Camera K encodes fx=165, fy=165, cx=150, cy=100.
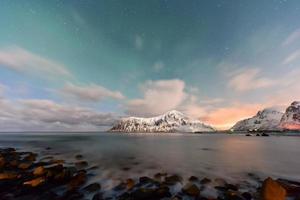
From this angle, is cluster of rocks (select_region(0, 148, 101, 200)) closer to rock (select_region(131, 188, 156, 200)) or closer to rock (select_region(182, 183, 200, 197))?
rock (select_region(131, 188, 156, 200))

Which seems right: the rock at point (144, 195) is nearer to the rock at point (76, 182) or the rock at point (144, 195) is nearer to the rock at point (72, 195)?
the rock at point (72, 195)

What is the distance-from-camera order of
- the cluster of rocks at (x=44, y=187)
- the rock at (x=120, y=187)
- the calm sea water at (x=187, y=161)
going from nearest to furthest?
the cluster of rocks at (x=44, y=187)
the rock at (x=120, y=187)
the calm sea water at (x=187, y=161)

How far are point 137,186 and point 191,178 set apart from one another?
654cm

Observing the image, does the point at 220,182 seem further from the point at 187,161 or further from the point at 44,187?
the point at 44,187

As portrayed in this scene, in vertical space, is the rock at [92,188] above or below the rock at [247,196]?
above

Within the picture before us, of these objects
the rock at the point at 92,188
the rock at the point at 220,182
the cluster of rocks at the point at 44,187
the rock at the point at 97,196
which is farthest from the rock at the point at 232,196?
the rock at the point at 92,188

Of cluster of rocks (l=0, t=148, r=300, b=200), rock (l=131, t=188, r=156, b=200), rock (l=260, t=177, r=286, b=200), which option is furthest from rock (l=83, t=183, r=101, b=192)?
rock (l=260, t=177, r=286, b=200)

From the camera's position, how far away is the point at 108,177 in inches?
702

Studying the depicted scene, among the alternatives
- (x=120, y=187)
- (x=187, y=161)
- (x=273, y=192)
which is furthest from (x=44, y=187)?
(x=187, y=161)

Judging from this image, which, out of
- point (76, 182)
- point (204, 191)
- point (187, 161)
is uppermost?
point (76, 182)

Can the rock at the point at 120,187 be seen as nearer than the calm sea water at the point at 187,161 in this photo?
Yes

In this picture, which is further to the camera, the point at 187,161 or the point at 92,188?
the point at 187,161

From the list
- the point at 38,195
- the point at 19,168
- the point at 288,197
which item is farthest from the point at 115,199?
the point at 19,168

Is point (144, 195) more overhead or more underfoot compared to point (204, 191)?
more overhead
